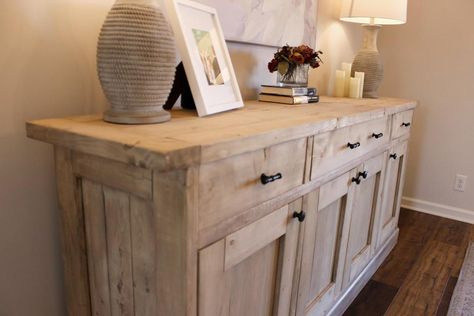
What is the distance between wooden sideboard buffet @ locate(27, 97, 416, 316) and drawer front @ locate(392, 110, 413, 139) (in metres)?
0.68

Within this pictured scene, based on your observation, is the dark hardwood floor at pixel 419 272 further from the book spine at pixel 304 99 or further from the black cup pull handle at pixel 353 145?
the book spine at pixel 304 99

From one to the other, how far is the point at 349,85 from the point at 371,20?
19.7 inches

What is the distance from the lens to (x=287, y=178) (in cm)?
109

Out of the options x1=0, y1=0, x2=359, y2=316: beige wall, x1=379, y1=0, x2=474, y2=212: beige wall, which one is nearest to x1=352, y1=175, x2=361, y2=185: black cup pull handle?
x1=0, y1=0, x2=359, y2=316: beige wall

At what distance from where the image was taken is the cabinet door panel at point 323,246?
128 cm

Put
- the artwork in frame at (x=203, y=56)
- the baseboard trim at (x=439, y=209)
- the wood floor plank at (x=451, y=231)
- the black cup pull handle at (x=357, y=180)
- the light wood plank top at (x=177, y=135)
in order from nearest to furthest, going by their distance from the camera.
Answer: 1. the light wood plank top at (x=177, y=135)
2. the artwork in frame at (x=203, y=56)
3. the black cup pull handle at (x=357, y=180)
4. the wood floor plank at (x=451, y=231)
5. the baseboard trim at (x=439, y=209)

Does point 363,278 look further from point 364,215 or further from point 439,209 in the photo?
point 439,209

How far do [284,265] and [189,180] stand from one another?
56cm

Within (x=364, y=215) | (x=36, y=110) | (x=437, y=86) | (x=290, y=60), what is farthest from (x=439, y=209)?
(x=36, y=110)

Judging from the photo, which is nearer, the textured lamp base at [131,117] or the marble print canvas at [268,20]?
the textured lamp base at [131,117]

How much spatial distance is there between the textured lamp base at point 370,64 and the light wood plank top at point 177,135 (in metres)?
1.22

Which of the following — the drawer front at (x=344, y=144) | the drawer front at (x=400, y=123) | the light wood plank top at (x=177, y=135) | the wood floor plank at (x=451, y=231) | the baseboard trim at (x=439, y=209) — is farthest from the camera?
the baseboard trim at (x=439, y=209)

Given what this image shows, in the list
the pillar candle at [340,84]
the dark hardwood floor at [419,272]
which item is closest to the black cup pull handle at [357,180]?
the dark hardwood floor at [419,272]

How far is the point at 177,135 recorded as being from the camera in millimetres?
810
